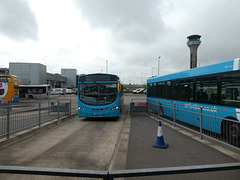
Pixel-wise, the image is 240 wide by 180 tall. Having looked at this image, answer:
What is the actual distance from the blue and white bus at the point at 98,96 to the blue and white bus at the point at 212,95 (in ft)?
10.9

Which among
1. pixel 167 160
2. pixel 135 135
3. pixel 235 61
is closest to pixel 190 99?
pixel 235 61

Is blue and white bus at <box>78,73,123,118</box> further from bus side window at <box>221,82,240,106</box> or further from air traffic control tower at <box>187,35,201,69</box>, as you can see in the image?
air traffic control tower at <box>187,35,201,69</box>

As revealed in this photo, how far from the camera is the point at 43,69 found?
66000 millimetres

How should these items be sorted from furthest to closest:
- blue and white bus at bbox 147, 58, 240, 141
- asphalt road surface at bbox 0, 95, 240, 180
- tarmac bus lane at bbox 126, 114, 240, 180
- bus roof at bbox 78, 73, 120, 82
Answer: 1. bus roof at bbox 78, 73, 120, 82
2. blue and white bus at bbox 147, 58, 240, 141
3. asphalt road surface at bbox 0, 95, 240, 180
4. tarmac bus lane at bbox 126, 114, 240, 180

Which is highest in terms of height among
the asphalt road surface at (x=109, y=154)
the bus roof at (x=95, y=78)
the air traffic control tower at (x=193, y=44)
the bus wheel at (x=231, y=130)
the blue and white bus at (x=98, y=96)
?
the air traffic control tower at (x=193, y=44)

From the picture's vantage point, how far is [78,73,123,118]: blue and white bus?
31.5 feet

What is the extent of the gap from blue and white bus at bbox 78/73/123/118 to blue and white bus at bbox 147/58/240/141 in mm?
3309

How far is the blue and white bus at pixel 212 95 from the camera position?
5.19m

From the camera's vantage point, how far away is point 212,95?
20.8 feet

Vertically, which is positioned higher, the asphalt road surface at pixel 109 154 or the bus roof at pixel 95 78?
the bus roof at pixel 95 78

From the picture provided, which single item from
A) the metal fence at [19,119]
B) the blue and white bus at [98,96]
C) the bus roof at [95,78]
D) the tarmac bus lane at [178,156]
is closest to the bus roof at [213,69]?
the tarmac bus lane at [178,156]

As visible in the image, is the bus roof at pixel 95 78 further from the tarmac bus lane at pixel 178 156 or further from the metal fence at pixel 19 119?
the tarmac bus lane at pixel 178 156

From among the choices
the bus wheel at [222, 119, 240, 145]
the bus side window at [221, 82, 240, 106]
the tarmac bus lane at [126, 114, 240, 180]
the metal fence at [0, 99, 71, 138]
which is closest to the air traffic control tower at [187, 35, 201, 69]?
the bus side window at [221, 82, 240, 106]

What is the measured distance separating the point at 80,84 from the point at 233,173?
28.0 feet
